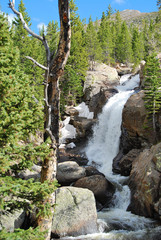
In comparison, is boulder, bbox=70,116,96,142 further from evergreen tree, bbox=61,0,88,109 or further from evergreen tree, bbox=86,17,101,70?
evergreen tree, bbox=86,17,101,70

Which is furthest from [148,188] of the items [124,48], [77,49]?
[124,48]

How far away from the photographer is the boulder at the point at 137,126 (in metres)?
17.4

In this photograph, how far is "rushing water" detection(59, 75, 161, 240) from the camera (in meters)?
9.01

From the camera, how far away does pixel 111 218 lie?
35.3 feet

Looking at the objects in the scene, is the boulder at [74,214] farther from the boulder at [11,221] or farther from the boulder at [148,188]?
the boulder at [148,188]

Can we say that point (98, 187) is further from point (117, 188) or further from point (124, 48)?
point (124, 48)

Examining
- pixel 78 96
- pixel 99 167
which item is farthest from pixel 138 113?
pixel 78 96

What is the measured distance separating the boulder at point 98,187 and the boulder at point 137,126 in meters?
6.16

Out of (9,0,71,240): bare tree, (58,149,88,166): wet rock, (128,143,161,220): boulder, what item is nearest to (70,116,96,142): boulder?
(58,149,88,166): wet rock

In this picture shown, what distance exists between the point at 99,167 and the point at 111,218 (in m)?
9.65

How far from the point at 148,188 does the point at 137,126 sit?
8.47 m

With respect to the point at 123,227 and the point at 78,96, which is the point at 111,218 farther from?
the point at 78,96

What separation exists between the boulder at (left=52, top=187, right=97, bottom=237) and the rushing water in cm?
41

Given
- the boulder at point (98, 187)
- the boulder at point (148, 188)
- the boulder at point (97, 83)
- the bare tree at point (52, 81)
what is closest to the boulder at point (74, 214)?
the bare tree at point (52, 81)
